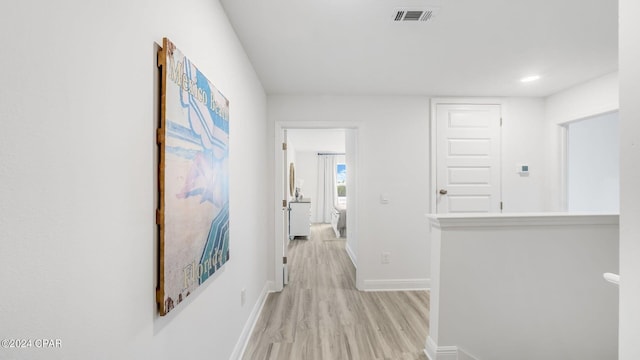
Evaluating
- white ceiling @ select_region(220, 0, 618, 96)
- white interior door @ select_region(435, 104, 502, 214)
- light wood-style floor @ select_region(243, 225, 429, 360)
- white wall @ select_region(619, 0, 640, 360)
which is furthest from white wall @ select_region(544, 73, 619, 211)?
white wall @ select_region(619, 0, 640, 360)

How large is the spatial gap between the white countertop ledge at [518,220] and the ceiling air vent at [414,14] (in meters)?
1.33

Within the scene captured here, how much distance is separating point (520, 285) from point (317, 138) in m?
5.16

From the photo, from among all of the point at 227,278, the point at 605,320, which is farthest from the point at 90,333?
the point at 605,320

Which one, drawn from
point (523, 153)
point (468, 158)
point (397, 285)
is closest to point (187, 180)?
point (397, 285)

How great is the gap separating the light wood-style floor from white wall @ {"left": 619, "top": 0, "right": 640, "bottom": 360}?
60.0 inches

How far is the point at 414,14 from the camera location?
5.92ft

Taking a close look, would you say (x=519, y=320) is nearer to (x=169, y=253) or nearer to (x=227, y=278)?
(x=227, y=278)

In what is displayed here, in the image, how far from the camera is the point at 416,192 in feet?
11.4

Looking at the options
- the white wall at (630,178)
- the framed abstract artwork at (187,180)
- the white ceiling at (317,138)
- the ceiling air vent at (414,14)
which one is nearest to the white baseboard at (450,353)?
the white wall at (630,178)

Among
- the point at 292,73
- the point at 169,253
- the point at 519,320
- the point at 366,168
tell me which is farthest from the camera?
the point at 366,168

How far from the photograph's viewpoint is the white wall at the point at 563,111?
9.36 feet

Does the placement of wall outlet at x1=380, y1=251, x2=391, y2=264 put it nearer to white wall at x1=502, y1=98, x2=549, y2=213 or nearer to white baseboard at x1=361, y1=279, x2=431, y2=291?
white baseboard at x1=361, y1=279, x2=431, y2=291

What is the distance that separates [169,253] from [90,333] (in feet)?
1.17

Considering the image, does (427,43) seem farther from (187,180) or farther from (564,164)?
(564,164)
